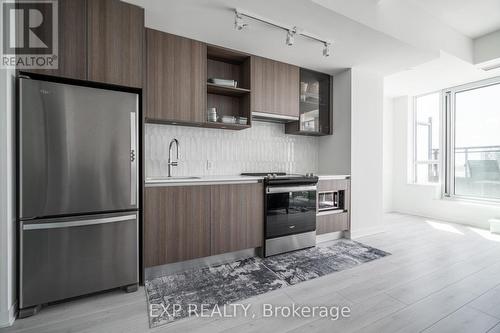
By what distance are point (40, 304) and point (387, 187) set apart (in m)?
6.08

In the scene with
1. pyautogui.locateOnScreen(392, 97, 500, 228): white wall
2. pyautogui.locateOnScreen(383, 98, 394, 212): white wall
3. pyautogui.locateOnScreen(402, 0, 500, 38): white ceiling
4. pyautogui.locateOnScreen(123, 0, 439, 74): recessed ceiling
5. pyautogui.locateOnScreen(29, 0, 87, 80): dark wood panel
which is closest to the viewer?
pyautogui.locateOnScreen(29, 0, 87, 80): dark wood panel

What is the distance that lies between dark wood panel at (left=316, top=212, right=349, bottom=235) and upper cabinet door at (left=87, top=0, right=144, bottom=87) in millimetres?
2719

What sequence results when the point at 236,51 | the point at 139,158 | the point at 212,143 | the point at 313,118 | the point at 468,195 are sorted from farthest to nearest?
the point at 468,195
the point at 313,118
the point at 212,143
the point at 236,51
the point at 139,158

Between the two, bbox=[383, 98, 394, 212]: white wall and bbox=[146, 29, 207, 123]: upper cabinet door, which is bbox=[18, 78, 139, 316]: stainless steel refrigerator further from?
Result: bbox=[383, 98, 394, 212]: white wall

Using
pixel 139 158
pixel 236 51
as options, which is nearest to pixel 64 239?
pixel 139 158

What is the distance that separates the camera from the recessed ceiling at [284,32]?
213 centimetres

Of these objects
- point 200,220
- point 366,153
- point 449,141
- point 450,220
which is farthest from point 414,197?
point 200,220

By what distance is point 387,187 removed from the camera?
5.53 m

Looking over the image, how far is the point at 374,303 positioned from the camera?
1850mm

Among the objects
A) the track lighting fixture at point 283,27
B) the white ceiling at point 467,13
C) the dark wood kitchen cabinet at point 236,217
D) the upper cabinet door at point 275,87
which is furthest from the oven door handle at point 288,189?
the white ceiling at point 467,13

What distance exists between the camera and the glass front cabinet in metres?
3.52

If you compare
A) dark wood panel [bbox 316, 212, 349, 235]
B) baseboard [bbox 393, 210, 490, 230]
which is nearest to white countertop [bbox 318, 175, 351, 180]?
dark wood panel [bbox 316, 212, 349, 235]

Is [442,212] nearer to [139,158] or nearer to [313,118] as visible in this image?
[313,118]

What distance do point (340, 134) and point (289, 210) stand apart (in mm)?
1560
